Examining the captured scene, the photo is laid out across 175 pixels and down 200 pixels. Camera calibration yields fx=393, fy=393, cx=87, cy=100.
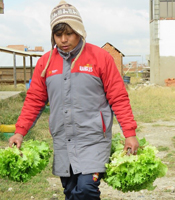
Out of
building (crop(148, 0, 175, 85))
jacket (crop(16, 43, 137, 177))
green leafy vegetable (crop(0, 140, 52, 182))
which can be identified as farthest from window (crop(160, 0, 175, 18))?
green leafy vegetable (crop(0, 140, 52, 182))

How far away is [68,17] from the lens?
325 cm

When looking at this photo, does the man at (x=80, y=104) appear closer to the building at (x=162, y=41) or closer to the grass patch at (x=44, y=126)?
the grass patch at (x=44, y=126)

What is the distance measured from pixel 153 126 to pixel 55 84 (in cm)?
725

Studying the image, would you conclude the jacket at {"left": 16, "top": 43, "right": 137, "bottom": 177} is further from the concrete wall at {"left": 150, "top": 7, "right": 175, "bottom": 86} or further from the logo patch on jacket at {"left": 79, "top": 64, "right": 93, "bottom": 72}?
the concrete wall at {"left": 150, "top": 7, "right": 175, "bottom": 86}

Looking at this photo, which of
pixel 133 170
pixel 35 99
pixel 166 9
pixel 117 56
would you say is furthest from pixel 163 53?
pixel 133 170

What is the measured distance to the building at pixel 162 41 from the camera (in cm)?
2369

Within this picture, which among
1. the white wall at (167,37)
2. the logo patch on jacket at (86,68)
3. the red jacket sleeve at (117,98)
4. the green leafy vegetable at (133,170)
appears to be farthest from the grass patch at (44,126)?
the white wall at (167,37)

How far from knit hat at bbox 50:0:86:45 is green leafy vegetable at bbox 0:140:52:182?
1059 mm

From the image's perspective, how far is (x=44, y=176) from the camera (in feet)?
18.2

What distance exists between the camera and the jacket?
317cm

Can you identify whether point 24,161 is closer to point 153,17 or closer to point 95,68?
point 95,68

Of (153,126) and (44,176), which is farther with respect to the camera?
(153,126)

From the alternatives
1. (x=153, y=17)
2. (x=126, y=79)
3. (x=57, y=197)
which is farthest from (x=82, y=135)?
(x=126, y=79)

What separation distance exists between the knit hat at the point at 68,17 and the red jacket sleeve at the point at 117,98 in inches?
13.5
